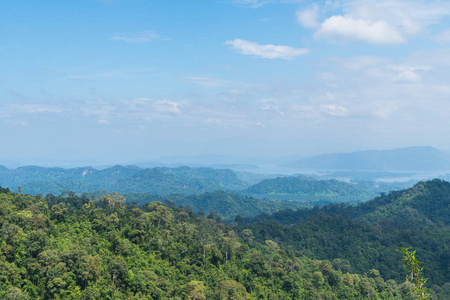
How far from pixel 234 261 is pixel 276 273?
5.56m

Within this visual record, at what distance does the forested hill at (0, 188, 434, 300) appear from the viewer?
32656mm

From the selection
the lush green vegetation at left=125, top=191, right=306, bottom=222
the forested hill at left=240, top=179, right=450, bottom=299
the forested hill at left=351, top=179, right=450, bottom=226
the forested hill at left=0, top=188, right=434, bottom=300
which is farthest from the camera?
the lush green vegetation at left=125, top=191, right=306, bottom=222

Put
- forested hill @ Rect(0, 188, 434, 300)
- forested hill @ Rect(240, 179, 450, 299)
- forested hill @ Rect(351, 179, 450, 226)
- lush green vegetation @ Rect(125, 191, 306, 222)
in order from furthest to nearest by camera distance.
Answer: lush green vegetation @ Rect(125, 191, 306, 222) → forested hill @ Rect(351, 179, 450, 226) → forested hill @ Rect(240, 179, 450, 299) → forested hill @ Rect(0, 188, 434, 300)

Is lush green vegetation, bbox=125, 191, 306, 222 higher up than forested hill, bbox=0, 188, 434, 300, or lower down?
lower down

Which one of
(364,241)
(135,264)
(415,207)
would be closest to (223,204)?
(415,207)

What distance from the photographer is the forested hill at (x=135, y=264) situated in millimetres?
32656

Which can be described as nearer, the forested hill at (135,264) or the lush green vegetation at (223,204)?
the forested hill at (135,264)

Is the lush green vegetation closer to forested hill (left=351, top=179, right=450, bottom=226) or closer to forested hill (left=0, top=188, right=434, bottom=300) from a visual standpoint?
forested hill (left=351, top=179, right=450, bottom=226)

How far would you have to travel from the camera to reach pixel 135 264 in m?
39.4

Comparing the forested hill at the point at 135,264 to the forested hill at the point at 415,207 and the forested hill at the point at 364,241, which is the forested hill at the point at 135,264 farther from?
the forested hill at the point at 415,207

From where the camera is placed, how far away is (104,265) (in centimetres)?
3600

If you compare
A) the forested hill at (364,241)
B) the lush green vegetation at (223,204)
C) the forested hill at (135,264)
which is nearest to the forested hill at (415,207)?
the forested hill at (364,241)

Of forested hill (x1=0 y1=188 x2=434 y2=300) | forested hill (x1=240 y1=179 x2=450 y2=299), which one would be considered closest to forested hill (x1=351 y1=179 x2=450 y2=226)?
forested hill (x1=240 y1=179 x2=450 y2=299)

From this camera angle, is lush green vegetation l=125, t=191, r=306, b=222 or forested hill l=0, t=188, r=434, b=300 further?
lush green vegetation l=125, t=191, r=306, b=222
